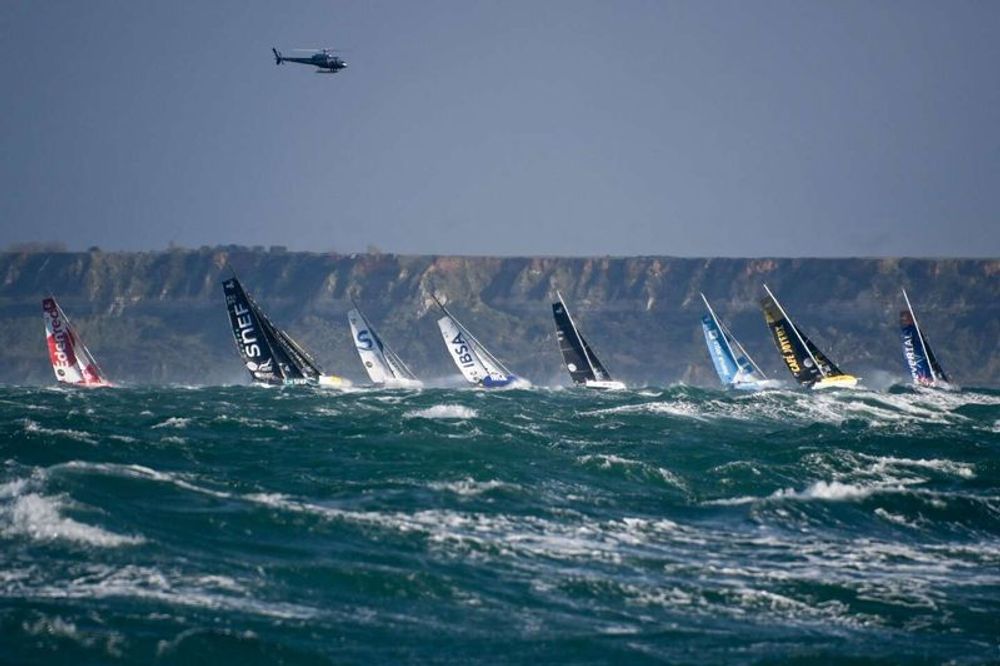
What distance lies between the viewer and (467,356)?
97438mm

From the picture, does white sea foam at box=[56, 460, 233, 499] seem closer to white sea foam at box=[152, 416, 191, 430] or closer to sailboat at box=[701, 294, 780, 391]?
white sea foam at box=[152, 416, 191, 430]

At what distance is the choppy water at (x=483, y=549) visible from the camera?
1764cm

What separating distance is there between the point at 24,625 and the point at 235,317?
2791 inches

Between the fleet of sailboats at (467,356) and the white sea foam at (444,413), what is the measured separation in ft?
116

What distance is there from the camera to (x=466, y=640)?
17.8 m

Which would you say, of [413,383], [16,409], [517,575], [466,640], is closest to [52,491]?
[517,575]

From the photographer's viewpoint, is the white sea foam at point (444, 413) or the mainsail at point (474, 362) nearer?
the white sea foam at point (444, 413)

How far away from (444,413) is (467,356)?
48.5m

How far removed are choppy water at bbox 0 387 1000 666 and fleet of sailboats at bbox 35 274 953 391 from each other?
4691 centimetres

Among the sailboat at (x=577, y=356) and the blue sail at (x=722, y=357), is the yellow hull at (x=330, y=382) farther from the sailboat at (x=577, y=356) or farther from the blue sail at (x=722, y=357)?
the blue sail at (x=722, y=357)

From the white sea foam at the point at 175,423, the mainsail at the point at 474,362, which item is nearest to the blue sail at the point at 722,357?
the mainsail at the point at 474,362

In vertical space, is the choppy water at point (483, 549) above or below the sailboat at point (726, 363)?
below

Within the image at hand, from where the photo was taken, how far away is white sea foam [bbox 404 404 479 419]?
46938 millimetres

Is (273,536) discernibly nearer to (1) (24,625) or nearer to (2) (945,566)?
(1) (24,625)
